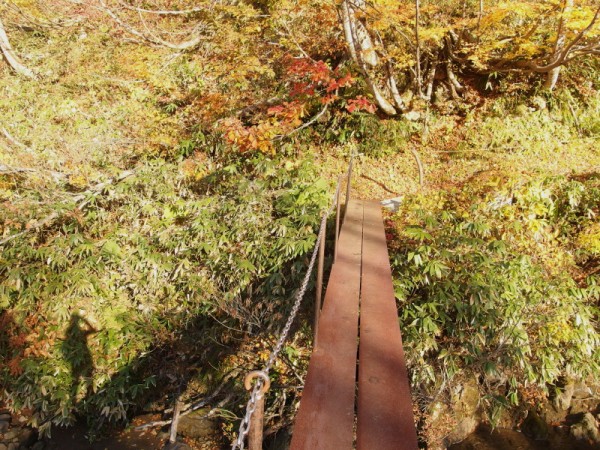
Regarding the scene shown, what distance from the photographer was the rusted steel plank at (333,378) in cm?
209

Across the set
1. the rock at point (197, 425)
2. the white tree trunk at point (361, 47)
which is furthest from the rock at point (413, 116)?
the rock at point (197, 425)

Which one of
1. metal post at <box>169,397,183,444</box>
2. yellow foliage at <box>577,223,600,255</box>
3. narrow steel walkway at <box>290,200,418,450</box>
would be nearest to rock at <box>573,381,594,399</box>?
yellow foliage at <box>577,223,600,255</box>

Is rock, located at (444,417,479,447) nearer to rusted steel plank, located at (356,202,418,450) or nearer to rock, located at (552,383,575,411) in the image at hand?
rock, located at (552,383,575,411)

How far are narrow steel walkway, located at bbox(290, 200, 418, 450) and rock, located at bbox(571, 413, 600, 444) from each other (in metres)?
4.23

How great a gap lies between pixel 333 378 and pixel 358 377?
0.20m

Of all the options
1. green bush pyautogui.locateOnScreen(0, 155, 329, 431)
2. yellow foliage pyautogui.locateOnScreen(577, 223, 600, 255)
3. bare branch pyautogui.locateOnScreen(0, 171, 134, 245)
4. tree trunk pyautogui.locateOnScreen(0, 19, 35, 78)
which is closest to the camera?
green bush pyautogui.locateOnScreen(0, 155, 329, 431)

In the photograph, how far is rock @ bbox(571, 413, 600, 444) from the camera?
558cm

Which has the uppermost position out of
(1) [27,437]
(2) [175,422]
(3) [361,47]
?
(3) [361,47]

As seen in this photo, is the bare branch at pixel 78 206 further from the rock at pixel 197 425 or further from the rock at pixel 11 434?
the rock at pixel 197 425

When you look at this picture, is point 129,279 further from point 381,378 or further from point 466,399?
point 466,399

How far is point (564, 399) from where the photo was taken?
5.96 m

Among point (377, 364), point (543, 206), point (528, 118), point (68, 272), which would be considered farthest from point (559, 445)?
point (68, 272)

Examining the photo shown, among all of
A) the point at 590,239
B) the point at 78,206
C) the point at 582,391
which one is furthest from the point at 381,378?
the point at 78,206

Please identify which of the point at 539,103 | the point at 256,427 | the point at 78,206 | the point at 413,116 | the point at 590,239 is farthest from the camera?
the point at 413,116
